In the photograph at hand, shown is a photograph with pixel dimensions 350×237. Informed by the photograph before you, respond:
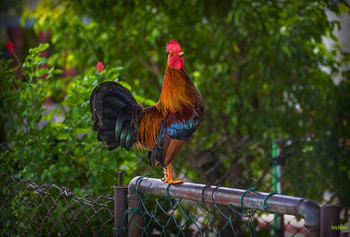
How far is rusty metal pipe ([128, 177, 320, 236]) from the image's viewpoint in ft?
2.99

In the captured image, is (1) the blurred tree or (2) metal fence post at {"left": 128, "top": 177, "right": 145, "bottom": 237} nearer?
(2) metal fence post at {"left": 128, "top": 177, "right": 145, "bottom": 237}

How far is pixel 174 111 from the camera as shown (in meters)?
1.38

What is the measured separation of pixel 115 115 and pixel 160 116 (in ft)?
0.54

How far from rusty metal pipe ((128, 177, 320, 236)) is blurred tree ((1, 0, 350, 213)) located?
1959 millimetres

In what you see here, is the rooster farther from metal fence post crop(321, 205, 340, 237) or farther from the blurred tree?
the blurred tree

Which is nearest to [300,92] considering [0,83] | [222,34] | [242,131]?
[242,131]

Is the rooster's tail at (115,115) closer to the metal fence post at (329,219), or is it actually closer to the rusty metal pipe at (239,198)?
the rusty metal pipe at (239,198)

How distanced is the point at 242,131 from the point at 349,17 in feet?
5.40

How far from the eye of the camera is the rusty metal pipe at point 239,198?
91 cm

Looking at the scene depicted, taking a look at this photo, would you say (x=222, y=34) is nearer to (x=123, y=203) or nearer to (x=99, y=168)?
(x=99, y=168)

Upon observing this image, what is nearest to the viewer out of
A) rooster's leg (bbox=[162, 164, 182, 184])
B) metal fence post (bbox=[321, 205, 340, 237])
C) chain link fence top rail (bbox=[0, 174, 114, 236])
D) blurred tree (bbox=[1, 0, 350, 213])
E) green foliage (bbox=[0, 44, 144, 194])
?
metal fence post (bbox=[321, 205, 340, 237])

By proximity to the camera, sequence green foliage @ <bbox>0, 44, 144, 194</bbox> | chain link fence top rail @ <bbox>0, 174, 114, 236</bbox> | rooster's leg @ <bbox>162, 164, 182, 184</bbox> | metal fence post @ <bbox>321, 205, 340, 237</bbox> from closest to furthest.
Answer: metal fence post @ <bbox>321, 205, 340, 237</bbox> < rooster's leg @ <bbox>162, 164, 182, 184</bbox> < chain link fence top rail @ <bbox>0, 174, 114, 236</bbox> < green foliage @ <bbox>0, 44, 144, 194</bbox>

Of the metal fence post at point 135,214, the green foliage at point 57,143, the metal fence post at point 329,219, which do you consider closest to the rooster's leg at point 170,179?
the metal fence post at point 135,214

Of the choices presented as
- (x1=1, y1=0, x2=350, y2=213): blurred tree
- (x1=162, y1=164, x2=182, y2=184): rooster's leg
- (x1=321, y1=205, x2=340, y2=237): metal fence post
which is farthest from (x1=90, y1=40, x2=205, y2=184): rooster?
(x1=1, y1=0, x2=350, y2=213): blurred tree
